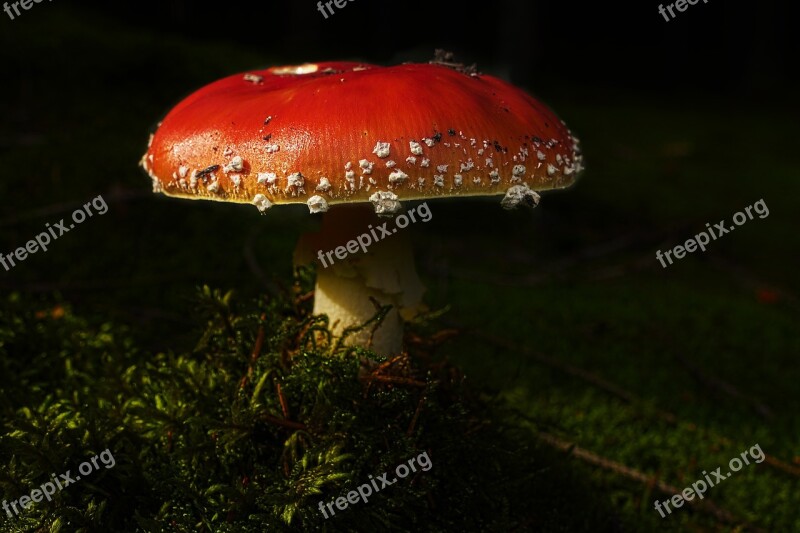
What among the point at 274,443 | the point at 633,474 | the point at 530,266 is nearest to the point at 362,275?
the point at 274,443

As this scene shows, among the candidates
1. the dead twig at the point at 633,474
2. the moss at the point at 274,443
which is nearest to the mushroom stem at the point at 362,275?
the moss at the point at 274,443

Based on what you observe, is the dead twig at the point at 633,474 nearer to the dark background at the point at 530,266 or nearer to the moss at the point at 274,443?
the dark background at the point at 530,266

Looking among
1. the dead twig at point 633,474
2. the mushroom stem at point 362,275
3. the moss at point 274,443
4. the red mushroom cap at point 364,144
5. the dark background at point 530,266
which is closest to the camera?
the red mushroom cap at point 364,144

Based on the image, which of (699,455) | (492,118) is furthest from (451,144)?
(699,455)

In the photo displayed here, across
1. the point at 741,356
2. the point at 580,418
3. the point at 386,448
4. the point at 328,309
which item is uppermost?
the point at 328,309

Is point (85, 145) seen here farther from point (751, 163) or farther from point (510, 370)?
point (751, 163)

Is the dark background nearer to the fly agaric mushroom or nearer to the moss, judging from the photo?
the moss
